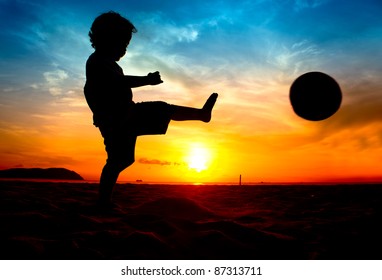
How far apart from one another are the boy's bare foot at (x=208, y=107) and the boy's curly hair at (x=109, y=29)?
4.50 feet

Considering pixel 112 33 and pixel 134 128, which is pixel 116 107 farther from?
pixel 112 33

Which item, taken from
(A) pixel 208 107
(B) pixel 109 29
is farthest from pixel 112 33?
(A) pixel 208 107

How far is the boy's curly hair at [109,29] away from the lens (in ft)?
12.0

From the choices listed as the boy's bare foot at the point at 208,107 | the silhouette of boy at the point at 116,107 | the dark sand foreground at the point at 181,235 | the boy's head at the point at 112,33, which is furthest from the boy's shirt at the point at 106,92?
the dark sand foreground at the point at 181,235

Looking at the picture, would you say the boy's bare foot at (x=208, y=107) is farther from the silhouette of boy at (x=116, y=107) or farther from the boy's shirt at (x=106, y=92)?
the boy's shirt at (x=106, y=92)

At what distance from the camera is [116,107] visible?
3436 millimetres

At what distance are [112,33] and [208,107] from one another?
156 centimetres

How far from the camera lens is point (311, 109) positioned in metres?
4.57

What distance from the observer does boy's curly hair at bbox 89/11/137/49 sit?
367cm

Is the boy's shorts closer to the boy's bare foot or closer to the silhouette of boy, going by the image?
the silhouette of boy

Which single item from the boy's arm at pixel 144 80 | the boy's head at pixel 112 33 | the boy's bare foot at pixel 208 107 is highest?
the boy's head at pixel 112 33

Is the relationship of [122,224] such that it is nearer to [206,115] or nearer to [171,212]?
[171,212]

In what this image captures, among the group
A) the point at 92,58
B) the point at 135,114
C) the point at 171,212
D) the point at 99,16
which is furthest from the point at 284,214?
the point at 99,16

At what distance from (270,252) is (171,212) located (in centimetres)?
148
